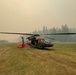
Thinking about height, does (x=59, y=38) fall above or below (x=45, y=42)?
below

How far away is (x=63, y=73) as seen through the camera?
15812mm

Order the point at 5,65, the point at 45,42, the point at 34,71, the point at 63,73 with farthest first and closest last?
the point at 45,42
the point at 5,65
the point at 34,71
the point at 63,73

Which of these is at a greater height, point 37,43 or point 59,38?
point 37,43

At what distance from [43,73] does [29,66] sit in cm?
286

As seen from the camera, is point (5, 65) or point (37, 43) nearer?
point (5, 65)

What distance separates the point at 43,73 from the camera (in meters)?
16.2

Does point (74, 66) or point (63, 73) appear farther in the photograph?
point (74, 66)

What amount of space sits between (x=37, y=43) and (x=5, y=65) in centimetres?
1563

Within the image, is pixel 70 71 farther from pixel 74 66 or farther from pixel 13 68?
pixel 13 68

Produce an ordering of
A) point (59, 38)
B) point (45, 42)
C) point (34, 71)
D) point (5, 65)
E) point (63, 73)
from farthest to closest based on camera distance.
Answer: point (59, 38) → point (45, 42) → point (5, 65) → point (34, 71) → point (63, 73)

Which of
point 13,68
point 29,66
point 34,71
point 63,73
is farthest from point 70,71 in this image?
point 13,68

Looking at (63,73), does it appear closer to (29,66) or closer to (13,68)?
(29,66)

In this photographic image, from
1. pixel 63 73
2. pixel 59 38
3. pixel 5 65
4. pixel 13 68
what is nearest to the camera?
pixel 63 73

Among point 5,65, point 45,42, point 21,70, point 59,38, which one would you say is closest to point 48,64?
point 21,70
